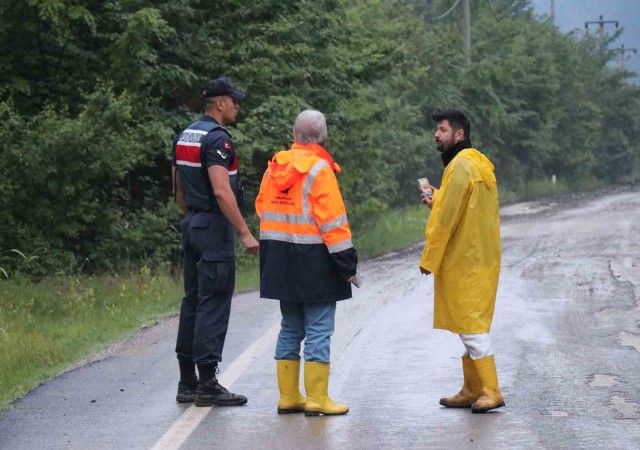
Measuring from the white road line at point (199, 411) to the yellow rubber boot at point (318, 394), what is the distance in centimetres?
65

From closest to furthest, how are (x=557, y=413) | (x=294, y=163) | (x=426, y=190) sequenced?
(x=557, y=413)
(x=294, y=163)
(x=426, y=190)

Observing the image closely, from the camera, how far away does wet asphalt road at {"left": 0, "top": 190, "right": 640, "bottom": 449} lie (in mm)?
7227

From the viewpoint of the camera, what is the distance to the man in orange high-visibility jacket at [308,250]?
7727 mm

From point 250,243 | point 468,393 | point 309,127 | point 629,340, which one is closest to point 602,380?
point 468,393

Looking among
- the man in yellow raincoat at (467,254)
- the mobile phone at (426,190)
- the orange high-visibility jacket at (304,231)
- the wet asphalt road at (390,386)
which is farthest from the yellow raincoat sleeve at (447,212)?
the wet asphalt road at (390,386)

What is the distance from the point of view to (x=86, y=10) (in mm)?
17516

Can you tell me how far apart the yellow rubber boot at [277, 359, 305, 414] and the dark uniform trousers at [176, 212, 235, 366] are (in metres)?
0.54

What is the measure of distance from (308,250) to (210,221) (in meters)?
0.77

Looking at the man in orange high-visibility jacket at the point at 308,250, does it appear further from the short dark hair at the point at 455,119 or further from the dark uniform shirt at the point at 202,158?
the short dark hair at the point at 455,119

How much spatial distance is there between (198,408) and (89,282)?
26.2 ft

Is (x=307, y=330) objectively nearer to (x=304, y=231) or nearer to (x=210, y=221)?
(x=304, y=231)

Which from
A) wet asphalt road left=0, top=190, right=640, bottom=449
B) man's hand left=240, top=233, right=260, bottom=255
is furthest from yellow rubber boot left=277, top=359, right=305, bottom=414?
man's hand left=240, top=233, right=260, bottom=255

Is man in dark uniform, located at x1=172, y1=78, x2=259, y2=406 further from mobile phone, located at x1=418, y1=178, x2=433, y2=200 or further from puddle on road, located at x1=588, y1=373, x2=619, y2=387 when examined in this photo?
puddle on road, located at x1=588, y1=373, x2=619, y2=387

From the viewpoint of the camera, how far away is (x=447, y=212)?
785 centimetres
